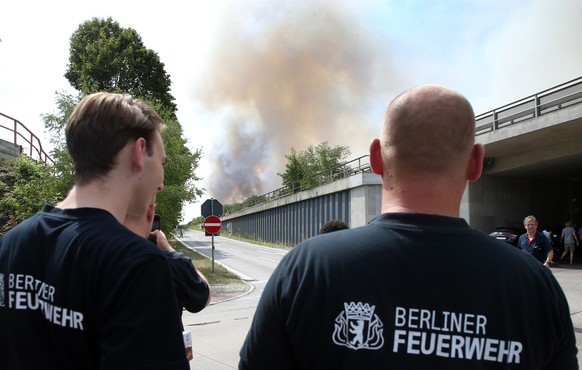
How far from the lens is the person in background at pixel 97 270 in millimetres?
1202

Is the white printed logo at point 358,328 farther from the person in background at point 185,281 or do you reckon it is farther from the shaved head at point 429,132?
the person in background at point 185,281

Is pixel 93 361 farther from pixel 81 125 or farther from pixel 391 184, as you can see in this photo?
pixel 391 184

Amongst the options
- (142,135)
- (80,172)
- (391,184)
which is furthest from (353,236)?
(80,172)

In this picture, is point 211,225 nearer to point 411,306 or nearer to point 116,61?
point 116,61

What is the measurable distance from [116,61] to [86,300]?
28.0m

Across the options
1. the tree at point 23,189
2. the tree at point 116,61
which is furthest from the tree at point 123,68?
the tree at point 23,189

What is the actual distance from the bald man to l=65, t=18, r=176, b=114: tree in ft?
84.2

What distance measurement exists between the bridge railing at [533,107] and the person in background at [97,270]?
17832 mm

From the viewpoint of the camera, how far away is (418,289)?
1.25 meters

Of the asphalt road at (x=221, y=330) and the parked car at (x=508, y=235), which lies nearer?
the asphalt road at (x=221, y=330)

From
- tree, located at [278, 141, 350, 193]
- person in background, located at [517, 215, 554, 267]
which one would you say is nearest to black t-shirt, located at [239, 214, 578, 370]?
person in background, located at [517, 215, 554, 267]

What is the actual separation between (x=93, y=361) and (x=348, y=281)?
760 mm

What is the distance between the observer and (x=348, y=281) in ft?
4.17

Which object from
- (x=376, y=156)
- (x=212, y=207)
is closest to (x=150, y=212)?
(x=376, y=156)
